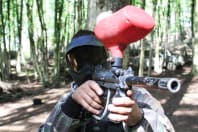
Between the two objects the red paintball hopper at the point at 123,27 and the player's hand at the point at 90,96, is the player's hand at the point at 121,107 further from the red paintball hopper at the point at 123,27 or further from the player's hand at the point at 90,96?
the red paintball hopper at the point at 123,27

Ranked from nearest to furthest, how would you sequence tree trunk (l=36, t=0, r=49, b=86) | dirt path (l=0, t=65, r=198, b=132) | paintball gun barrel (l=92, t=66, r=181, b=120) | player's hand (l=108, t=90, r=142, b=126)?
1. paintball gun barrel (l=92, t=66, r=181, b=120)
2. player's hand (l=108, t=90, r=142, b=126)
3. dirt path (l=0, t=65, r=198, b=132)
4. tree trunk (l=36, t=0, r=49, b=86)

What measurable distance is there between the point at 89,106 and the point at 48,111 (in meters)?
9.81

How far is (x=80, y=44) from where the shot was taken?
213cm

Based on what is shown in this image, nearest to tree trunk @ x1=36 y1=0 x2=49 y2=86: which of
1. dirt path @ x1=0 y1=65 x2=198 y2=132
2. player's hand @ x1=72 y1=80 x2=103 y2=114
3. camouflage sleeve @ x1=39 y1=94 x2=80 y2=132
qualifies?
dirt path @ x1=0 y1=65 x2=198 y2=132

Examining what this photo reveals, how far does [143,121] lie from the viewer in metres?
1.96

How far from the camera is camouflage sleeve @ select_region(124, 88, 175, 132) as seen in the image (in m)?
1.96

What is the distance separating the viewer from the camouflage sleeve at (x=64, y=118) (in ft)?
6.75

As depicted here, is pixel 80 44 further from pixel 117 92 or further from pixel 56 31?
pixel 56 31

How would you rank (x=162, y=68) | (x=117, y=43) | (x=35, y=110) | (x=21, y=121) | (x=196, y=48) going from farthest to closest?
(x=162, y=68), (x=196, y=48), (x=35, y=110), (x=21, y=121), (x=117, y=43)

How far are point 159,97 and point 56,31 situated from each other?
28.9 ft

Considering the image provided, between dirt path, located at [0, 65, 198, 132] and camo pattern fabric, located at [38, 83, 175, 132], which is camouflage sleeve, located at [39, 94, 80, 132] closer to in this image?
camo pattern fabric, located at [38, 83, 175, 132]

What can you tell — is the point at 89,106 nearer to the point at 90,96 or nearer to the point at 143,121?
the point at 90,96

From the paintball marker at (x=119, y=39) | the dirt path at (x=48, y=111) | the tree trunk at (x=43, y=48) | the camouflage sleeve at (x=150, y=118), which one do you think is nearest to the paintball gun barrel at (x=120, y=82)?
the paintball marker at (x=119, y=39)

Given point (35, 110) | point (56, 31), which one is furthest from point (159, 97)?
point (56, 31)
